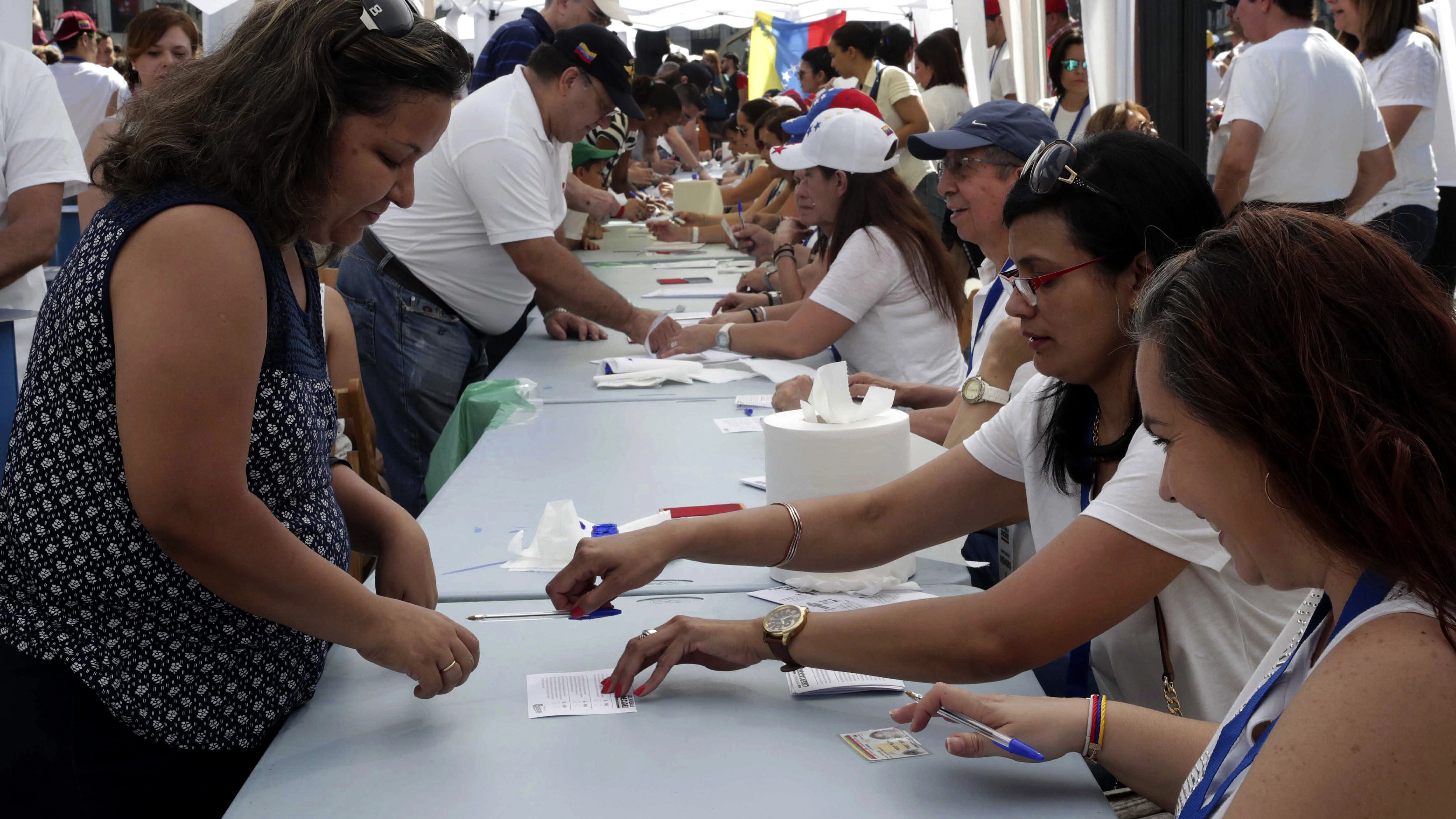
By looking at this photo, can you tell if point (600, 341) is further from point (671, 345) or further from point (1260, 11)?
point (1260, 11)

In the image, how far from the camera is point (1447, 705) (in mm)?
707

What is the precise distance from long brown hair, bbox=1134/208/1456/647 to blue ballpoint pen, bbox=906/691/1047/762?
385 mm

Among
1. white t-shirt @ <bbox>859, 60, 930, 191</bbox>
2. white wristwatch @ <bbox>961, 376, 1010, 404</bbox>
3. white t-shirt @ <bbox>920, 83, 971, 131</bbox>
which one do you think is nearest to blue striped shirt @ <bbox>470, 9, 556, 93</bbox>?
A: white t-shirt @ <bbox>859, 60, 930, 191</bbox>

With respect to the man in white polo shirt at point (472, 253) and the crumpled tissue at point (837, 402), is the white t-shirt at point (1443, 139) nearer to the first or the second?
the man in white polo shirt at point (472, 253)

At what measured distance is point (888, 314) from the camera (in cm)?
330

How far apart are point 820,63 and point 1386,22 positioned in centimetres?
598

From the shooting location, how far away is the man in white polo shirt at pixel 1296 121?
3732 mm

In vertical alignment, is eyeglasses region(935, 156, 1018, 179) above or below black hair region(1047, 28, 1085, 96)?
above

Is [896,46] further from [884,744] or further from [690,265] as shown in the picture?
[884,744]

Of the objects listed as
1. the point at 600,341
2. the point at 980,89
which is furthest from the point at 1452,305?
the point at 980,89

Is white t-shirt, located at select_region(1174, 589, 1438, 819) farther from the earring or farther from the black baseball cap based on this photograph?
the black baseball cap

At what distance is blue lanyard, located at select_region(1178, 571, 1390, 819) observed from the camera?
86cm

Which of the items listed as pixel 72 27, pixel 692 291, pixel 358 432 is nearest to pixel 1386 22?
pixel 692 291

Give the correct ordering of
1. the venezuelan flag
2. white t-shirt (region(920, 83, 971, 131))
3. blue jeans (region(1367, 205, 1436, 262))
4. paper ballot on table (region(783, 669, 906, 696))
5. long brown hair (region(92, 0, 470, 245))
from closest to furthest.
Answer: long brown hair (region(92, 0, 470, 245)), paper ballot on table (region(783, 669, 906, 696)), blue jeans (region(1367, 205, 1436, 262)), white t-shirt (region(920, 83, 971, 131)), the venezuelan flag
